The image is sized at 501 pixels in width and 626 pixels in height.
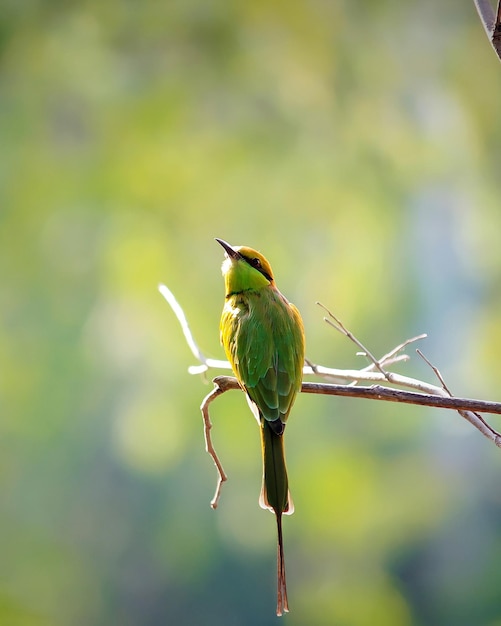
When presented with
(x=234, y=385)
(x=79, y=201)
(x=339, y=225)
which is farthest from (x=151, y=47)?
(x=234, y=385)

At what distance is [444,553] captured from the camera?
4.22 meters

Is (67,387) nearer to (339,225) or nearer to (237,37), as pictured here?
(339,225)

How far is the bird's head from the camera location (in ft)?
6.07

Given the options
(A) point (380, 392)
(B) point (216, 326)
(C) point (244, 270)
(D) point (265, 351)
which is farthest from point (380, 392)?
(B) point (216, 326)

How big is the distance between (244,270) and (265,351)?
0.88 ft

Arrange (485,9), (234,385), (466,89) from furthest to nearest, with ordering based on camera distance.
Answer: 1. (466,89)
2. (234,385)
3. (485,9)

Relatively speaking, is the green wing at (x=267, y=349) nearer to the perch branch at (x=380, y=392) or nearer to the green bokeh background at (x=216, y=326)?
the perch branch at (x=380, y=392)

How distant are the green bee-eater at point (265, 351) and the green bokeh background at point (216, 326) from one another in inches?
88.4

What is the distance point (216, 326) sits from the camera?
161 inches

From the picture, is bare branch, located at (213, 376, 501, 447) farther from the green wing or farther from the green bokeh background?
the green bokeh background

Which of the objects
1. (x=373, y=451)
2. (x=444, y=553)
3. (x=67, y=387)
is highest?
(x=67, y=387)

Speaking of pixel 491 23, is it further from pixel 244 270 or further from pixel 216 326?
pixel 216 326

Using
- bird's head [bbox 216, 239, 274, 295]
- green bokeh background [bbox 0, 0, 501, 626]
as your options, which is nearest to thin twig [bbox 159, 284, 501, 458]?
bird's head [bbox 216, 239, 274, 295]

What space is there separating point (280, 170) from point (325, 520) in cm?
192
